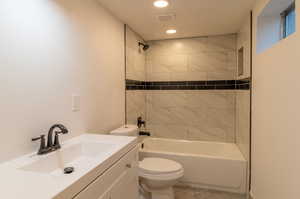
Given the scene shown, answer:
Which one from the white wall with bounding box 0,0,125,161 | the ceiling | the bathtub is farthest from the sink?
the ceiling

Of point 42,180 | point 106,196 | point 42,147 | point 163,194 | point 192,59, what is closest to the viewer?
point 42,180

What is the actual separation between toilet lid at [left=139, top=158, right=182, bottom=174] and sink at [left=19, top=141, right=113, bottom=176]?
33.3 inches

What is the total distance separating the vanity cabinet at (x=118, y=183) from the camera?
93cm

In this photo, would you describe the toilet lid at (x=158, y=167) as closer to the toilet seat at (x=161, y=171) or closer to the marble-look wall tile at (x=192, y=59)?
the toilet seat at (x=161, y=171)

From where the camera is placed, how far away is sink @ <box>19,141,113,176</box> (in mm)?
1053

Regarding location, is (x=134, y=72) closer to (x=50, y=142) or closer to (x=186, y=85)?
(x=186, y=85)

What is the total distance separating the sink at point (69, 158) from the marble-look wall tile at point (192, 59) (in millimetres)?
2214

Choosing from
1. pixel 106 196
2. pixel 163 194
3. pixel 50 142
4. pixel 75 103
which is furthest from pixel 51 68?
pixel 163 194

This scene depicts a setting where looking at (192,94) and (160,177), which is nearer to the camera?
(160,177)

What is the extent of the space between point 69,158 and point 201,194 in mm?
1818

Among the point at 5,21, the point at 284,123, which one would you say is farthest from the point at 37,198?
the point at 284,123

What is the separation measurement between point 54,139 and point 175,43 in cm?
265

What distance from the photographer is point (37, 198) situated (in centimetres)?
64

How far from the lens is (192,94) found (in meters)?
3.26
